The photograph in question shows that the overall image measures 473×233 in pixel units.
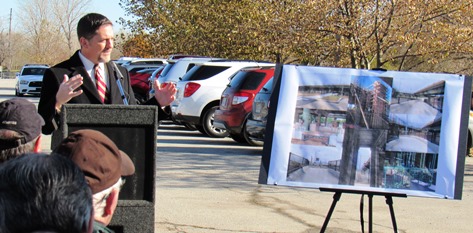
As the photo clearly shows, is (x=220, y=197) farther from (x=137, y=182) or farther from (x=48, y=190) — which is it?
(x=48, y=190)

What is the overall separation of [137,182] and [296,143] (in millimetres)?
1247

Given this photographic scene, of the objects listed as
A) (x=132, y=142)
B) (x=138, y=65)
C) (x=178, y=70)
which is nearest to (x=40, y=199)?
(x=132, y=142)

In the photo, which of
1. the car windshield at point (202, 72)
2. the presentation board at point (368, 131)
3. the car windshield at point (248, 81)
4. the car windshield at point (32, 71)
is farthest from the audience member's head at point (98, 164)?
the car windshield at point (32, 71)

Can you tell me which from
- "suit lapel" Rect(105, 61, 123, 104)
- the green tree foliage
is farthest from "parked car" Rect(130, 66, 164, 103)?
"suit lapel" Rect(105, 61, 123, 104)

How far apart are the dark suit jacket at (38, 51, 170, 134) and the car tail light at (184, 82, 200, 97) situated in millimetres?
11437

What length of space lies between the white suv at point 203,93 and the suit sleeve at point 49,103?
462 inches

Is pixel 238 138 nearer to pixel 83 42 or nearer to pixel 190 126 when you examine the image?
pixel 190 126

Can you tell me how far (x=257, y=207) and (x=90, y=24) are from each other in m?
4.48

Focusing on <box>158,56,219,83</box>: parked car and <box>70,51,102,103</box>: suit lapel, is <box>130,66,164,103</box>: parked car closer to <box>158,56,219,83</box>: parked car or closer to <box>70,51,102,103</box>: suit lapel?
<box>158,56,219,83</box>: parked car

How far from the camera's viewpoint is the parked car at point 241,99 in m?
14.4

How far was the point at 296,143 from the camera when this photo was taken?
5.68m

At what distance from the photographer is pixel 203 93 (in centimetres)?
1669

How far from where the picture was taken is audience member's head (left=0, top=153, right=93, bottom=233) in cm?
180

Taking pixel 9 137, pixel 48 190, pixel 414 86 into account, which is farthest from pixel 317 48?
pixel 48 190
